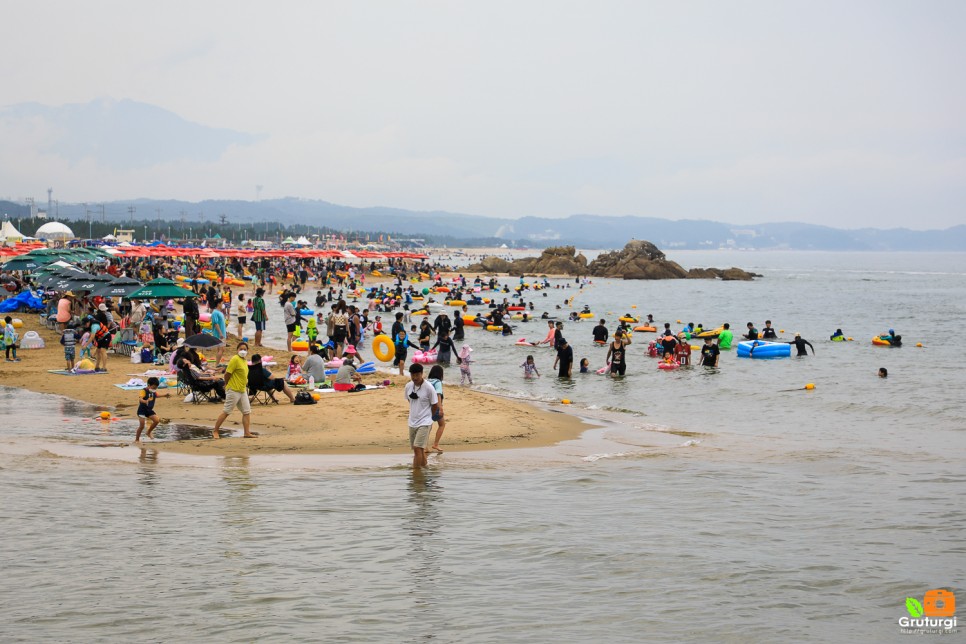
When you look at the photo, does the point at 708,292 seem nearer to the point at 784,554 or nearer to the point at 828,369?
the point at 828,369

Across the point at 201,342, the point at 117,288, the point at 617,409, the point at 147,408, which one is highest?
the point at 117,288

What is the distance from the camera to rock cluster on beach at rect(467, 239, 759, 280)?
345ft

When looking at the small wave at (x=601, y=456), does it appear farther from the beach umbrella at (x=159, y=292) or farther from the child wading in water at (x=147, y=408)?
the beach umbrella at (x=159, y=292)

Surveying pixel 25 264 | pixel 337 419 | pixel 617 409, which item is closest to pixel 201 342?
pixel 337 419

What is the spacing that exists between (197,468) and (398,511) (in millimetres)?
3310

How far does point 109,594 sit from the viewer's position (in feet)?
24.9

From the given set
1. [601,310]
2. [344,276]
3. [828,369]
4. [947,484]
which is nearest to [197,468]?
[947,484]

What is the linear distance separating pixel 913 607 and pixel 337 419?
10.4 meters

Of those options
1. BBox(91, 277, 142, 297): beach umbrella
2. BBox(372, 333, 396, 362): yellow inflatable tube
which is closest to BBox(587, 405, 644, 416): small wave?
BBox(372, 333, 396, 362): yellow inflatable tube

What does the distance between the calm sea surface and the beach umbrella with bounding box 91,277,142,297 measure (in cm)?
873

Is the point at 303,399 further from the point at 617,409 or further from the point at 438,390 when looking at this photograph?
the point at 617,409

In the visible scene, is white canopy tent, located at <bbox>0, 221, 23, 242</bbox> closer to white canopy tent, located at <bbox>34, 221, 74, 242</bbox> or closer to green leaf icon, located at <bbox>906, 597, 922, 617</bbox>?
white canopy tent, located at <bbox>34, 221, 74, 242</bbox>

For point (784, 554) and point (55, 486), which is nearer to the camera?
point (784, 554)

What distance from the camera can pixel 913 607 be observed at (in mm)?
8078
